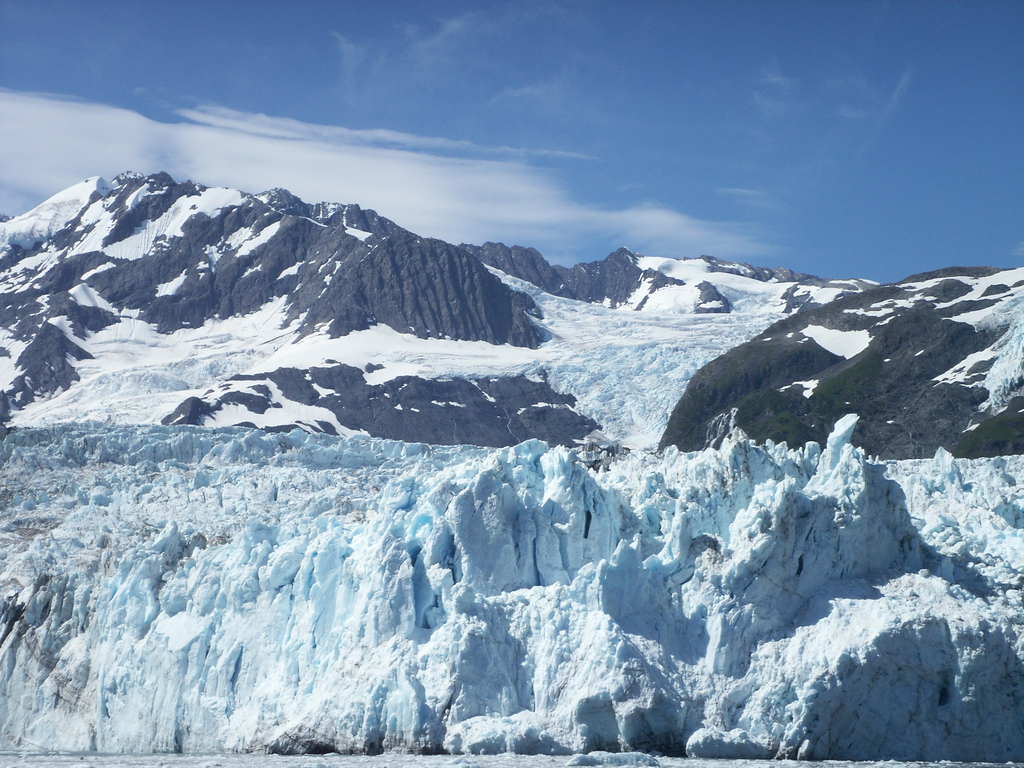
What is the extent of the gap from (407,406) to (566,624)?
138137mm

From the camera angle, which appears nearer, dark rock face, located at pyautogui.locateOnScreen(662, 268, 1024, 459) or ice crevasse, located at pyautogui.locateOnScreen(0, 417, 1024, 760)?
ice crevasse, located at pyautogui.locateOnScreen(0, 417, 1024, 760)

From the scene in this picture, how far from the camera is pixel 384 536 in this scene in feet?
112

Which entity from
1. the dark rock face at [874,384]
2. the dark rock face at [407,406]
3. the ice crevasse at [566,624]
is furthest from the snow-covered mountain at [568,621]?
the dark rock face at [407,406]

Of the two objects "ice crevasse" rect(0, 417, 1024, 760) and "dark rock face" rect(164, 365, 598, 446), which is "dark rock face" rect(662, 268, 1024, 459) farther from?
"ice crevasse" rect(0, 417, 1024, 760)

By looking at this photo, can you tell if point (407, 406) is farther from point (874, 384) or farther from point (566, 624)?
point (566, 624)

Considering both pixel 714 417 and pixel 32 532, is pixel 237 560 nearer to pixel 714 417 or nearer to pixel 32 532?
pixel 32 532

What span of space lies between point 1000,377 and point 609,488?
8405cm

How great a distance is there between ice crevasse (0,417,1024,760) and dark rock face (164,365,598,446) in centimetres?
11372

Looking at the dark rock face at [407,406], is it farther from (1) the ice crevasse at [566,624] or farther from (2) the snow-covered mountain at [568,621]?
(1) the ice crevasse at [566,624]

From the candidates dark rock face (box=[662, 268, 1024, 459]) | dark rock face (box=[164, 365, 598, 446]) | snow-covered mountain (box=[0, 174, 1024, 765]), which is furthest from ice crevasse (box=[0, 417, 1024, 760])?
dark rock face (box=[164, 365, 598, 446])

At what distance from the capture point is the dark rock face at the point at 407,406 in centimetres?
15812

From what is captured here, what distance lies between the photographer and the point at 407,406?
6629 inches

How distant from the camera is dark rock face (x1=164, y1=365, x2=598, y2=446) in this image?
158125mm

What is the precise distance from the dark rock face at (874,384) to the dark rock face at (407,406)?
22140 millimetres
